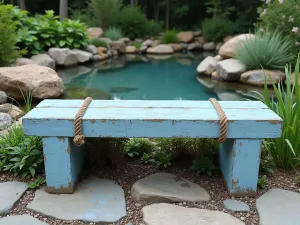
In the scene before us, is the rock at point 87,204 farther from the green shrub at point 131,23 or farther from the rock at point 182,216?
the green shrub at point 131,23

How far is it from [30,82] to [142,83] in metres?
2.50

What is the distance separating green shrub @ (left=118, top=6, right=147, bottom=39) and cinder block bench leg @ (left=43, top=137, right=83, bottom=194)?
39.5ft

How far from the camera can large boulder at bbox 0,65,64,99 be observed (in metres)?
4.09

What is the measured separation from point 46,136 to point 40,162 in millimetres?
328

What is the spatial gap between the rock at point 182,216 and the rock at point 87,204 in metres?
0.14

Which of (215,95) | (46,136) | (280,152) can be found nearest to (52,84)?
(215,95)

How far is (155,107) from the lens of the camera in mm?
1783

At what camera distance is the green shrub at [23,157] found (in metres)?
1.84

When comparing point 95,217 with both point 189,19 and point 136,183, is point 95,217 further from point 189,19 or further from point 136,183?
point 189,19

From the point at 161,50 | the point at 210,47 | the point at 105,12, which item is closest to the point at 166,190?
the point at 161,50

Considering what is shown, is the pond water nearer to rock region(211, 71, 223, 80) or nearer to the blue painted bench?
rock region(211, 71, 223, 80)

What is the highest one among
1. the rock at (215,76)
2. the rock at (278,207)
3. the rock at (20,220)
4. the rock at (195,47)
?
the rock at (278,207)

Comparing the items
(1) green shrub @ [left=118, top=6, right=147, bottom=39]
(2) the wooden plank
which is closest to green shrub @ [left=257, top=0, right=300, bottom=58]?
(2) the wooden plank

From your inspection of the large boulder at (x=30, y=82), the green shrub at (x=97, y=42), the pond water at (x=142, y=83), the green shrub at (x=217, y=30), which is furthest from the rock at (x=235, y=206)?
the green shrub at (x=217, y=30)
